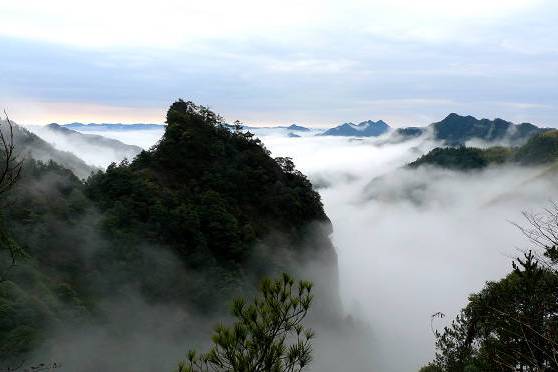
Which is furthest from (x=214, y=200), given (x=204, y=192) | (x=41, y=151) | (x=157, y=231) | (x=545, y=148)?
(x=545, y=148)

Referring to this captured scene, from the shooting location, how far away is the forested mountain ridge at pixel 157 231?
3303cm

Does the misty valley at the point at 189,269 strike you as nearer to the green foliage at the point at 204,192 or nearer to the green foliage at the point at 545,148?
the green foliage at the point at 204,192

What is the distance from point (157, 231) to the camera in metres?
42.4

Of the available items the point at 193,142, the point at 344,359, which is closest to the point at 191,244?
the point at 193,142

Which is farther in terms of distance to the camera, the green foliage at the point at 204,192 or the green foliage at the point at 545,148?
the green foliage at the point at 545,148

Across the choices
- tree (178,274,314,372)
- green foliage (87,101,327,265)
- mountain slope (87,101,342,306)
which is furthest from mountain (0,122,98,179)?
tree (178,274,314,372)

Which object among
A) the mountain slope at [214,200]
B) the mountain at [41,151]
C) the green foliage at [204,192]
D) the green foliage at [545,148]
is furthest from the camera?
the green foliage at [545,148]

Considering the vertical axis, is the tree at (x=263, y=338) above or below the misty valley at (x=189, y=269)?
above

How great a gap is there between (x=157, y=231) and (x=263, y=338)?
36.7 metres

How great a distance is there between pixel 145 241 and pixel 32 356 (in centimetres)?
1445

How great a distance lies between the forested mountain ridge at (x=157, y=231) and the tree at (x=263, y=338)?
86.6 feet

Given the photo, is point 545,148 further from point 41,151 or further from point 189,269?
point 41,151

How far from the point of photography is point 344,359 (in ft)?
201

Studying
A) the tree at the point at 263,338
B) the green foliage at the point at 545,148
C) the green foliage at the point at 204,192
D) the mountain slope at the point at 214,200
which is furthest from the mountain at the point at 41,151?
the green foliage at the point at 545,148
